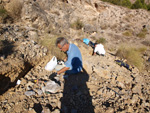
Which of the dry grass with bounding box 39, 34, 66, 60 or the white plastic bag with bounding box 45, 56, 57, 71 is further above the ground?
the dry grass with bounding box 39, 34, 66, 60

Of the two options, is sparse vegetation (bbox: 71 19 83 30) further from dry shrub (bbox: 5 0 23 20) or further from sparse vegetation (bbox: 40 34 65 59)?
sparse vegetation (bbox: 40 34 65 59)

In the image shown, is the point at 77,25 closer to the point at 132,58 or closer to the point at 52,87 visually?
the point at 132,58

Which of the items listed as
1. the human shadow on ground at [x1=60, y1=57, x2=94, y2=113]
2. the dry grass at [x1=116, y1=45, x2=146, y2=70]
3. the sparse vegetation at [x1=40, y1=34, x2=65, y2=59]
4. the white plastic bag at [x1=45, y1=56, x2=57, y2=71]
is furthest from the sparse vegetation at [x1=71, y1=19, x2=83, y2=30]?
the human shadow on ground at [x1=60, y1=57, x2=94, y2=113]

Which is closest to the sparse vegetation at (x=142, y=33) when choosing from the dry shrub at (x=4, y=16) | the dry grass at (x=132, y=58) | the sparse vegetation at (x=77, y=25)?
the sparse vegetation at (x=77, y=25)

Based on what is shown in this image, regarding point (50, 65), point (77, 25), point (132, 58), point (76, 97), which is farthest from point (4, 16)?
point (132, 58)

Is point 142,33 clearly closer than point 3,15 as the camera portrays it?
No

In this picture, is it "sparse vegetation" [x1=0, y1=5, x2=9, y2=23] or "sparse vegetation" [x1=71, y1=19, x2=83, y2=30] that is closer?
"sparse vegetation" [x1=0, y1=5, x2=9, y2=23]

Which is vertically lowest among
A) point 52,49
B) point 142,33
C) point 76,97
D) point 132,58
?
point 76,97

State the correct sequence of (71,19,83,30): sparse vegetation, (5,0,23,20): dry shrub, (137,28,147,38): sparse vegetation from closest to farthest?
1. (5,0,23,20): dry shrub
2. (71,19,83,30): sparse vegetation
3. (137,28,147,38): sparse vegetation

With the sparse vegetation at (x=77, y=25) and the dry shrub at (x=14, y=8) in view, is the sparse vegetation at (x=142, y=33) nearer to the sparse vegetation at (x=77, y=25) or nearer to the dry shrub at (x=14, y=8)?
the sparse vegetation at (x=77, y=25)

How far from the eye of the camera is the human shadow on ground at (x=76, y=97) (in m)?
1.79

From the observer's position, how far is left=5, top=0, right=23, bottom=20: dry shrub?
4281 millimetres

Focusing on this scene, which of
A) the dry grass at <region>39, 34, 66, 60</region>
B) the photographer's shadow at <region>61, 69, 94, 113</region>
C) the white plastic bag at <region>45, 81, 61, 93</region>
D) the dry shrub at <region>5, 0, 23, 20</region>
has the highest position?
the dry shrub at <region>5, 0, 23, 20</region>

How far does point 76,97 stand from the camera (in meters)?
1.99
